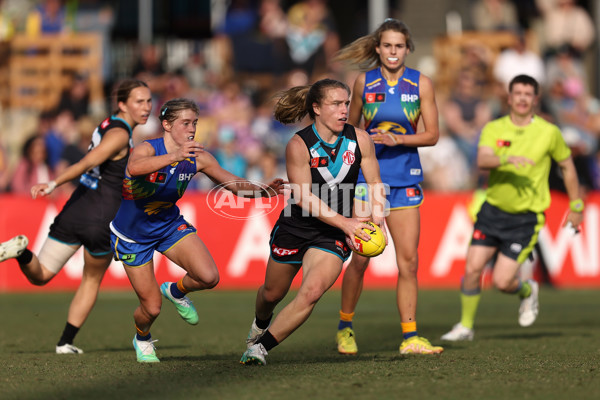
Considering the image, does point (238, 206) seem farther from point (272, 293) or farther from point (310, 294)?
point (310, 294)

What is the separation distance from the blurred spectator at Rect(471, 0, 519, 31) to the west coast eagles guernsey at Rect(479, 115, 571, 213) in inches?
441

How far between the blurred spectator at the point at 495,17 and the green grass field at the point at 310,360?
8589mm

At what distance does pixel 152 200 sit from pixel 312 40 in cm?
1237

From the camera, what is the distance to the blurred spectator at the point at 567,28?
65.8ft

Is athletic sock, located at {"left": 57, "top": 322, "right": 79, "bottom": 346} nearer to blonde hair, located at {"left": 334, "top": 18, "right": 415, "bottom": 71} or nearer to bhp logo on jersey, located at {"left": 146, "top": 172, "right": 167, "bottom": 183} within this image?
bhp logo on jersey, located at {"left": 146, "top": 172, "right": 167, "bottom": 183}

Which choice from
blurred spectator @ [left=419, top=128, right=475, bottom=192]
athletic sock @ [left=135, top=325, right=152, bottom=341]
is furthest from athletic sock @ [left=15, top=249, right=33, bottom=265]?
blurred spectator @ [left=419, top=128, right=475, bottom=192]

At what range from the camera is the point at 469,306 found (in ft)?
31.7

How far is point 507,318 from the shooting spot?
11984 mm

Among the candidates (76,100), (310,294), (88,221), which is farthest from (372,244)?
(76,100)

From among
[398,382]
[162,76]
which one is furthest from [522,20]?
[398,382]

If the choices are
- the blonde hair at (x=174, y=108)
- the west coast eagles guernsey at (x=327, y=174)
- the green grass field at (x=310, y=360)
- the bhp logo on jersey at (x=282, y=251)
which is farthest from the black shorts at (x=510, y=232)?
the blonde hair at (x=174, y=108)

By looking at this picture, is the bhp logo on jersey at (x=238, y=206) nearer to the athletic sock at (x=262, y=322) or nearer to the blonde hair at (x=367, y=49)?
the blonde hair at (x=367, y=49)

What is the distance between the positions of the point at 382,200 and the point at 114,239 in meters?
2.09

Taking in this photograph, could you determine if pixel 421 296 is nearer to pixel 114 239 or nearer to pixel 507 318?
pixel 507 318
